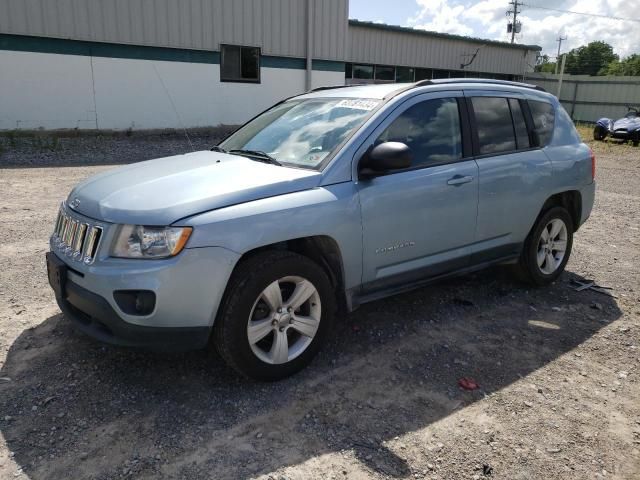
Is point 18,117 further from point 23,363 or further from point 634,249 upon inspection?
point 634,249

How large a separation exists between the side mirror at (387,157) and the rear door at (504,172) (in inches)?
41.7

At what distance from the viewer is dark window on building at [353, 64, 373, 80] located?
21969mm

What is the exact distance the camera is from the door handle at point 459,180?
12.9 feet

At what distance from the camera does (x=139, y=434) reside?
2.79 metres

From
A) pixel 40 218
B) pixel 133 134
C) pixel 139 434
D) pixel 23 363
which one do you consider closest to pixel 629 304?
pixel 139 434

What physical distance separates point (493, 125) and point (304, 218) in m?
2.15

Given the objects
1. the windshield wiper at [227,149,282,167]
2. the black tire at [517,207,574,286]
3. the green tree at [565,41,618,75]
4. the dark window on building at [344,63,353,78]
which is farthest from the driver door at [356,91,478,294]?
the green tree at [565,41,618,75]

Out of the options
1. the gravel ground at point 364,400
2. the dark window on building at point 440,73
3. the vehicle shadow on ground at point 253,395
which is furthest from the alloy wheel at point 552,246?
the dark window on building at point 440,73

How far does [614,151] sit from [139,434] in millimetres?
18355

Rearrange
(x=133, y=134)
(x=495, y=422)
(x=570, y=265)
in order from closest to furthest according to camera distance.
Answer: (x=495, y=422)
(x=570, y=265)
(x=133, y=134)

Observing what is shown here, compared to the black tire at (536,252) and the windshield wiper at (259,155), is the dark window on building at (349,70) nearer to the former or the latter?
the black tire at (536,252)

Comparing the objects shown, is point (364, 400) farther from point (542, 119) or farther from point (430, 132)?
point (542, 119)

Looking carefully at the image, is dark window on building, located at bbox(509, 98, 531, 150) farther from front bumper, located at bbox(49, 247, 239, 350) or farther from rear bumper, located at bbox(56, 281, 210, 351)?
rear bumper, located at bbox(56, 281, 210, 351)

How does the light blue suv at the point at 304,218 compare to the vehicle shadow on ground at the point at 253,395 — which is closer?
A: the vehicle shadow on ground at the point at 253,395
